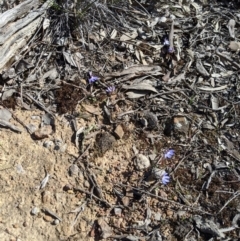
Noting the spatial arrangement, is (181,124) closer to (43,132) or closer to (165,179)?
(165,179)

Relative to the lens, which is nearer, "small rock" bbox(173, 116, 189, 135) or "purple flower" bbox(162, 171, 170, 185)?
"purple flower" bbox(162, 171, 170, 185)

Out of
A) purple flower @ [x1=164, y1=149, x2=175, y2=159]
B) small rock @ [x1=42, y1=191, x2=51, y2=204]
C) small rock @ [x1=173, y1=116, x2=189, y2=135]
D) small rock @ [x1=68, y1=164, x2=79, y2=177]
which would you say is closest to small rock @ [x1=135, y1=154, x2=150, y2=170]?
purple flower @ [x1=164, y1=149, x2=175, y2=159]

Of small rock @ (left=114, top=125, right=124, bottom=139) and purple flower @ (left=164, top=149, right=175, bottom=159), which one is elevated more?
small rock @ (left=114, top=125, right=124, bottom=139)

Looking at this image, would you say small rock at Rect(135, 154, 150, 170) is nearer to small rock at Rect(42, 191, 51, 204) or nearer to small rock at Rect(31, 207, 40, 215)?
small rock at Rect(42, 191, 51, 204)

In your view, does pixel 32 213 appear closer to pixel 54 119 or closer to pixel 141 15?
pixel 54 119

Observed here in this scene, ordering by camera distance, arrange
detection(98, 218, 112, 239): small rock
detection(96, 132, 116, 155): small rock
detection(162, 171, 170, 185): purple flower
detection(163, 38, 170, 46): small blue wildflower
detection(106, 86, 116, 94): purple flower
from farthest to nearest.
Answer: detection(163, 38, 170, 46): small blue wildflower
detection(106, 86, 116, 94): purple flower
detection(96, 132, 116, 155): small rock
detection(162, 171, 170, 185): purple flower
detection(98, 218, 112, 239): small rock

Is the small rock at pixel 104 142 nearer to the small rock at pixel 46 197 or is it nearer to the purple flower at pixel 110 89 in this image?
the purple flower at pixel 110 89

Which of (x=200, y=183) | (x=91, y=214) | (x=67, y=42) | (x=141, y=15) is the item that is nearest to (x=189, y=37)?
(x=141, y=15)

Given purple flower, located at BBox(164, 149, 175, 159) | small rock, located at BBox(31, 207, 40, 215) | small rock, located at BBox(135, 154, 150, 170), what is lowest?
purple flower, located at BBox(164, 149, 175, 159)

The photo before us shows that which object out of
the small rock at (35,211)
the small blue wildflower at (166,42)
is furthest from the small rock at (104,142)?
the small blue wildflower at (166,42)
